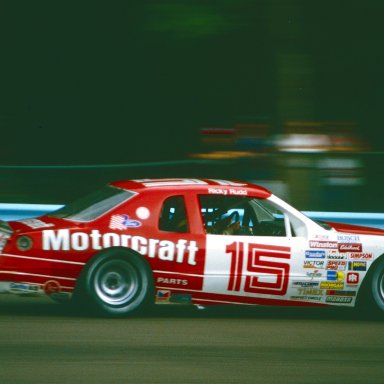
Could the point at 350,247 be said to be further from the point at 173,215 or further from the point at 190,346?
the point at 190,346

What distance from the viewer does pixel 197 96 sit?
1847cm

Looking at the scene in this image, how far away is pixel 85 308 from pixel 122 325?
688mm

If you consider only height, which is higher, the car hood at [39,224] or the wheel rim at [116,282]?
the car hood at [39,224]

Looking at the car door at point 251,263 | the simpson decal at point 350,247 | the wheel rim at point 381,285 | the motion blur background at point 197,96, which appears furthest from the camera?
the motion blur background at point 197,96

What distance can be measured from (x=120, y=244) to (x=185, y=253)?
0.57 metres

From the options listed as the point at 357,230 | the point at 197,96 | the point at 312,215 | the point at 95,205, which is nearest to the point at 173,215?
the point at 95,205

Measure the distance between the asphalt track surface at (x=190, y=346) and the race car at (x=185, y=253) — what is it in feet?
0.84

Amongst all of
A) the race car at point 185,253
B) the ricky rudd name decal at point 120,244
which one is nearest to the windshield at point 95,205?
the race car at point 185,253

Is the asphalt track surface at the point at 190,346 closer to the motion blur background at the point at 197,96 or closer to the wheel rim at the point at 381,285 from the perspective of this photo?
the wheel rim at the point at 381,285

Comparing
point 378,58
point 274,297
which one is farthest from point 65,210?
point 378,58

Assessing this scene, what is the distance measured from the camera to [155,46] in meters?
16.9

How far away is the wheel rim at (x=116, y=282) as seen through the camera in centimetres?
941

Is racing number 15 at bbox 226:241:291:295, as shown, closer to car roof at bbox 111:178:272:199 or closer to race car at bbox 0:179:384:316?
race car at bbox 0:179:384:316

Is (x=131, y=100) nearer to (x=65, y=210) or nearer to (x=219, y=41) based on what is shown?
(x=219, y=41)
